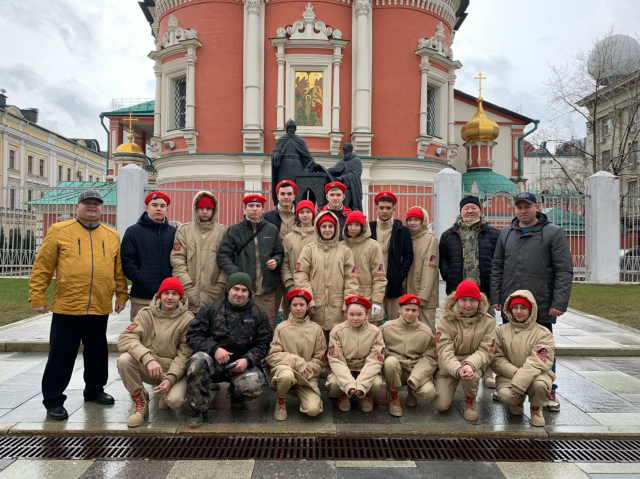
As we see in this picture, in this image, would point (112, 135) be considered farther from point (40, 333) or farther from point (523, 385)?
point (523, 385)

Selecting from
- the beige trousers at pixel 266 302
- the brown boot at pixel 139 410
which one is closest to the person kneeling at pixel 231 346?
the brown boot at pixel 139 410

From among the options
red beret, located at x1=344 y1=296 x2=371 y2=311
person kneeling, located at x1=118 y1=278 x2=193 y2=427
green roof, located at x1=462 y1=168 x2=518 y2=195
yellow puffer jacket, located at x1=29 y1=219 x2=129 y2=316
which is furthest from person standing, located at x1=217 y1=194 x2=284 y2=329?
green roof, located at x1=462 y1=168 x2=518 y2=195

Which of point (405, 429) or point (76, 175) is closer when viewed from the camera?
point (405, 429)

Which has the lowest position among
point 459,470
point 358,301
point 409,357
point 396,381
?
point 459,470

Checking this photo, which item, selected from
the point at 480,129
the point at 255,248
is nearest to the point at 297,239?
the point at 255,248

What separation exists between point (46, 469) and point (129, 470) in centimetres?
61

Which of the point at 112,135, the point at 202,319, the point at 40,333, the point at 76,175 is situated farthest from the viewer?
the point at 76,175

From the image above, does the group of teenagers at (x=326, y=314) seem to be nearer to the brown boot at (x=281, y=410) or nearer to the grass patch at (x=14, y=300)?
the brown boot at (x=281, y=410)

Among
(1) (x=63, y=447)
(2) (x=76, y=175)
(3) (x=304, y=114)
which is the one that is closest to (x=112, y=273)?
(1) (x=63, y=447)

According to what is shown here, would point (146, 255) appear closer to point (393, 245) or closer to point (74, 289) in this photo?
point (74, 289)

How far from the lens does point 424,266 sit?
5.76 m

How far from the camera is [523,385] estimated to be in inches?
173

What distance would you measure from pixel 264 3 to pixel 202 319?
729 inches

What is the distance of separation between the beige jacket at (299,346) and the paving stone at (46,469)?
1781 millimetres
